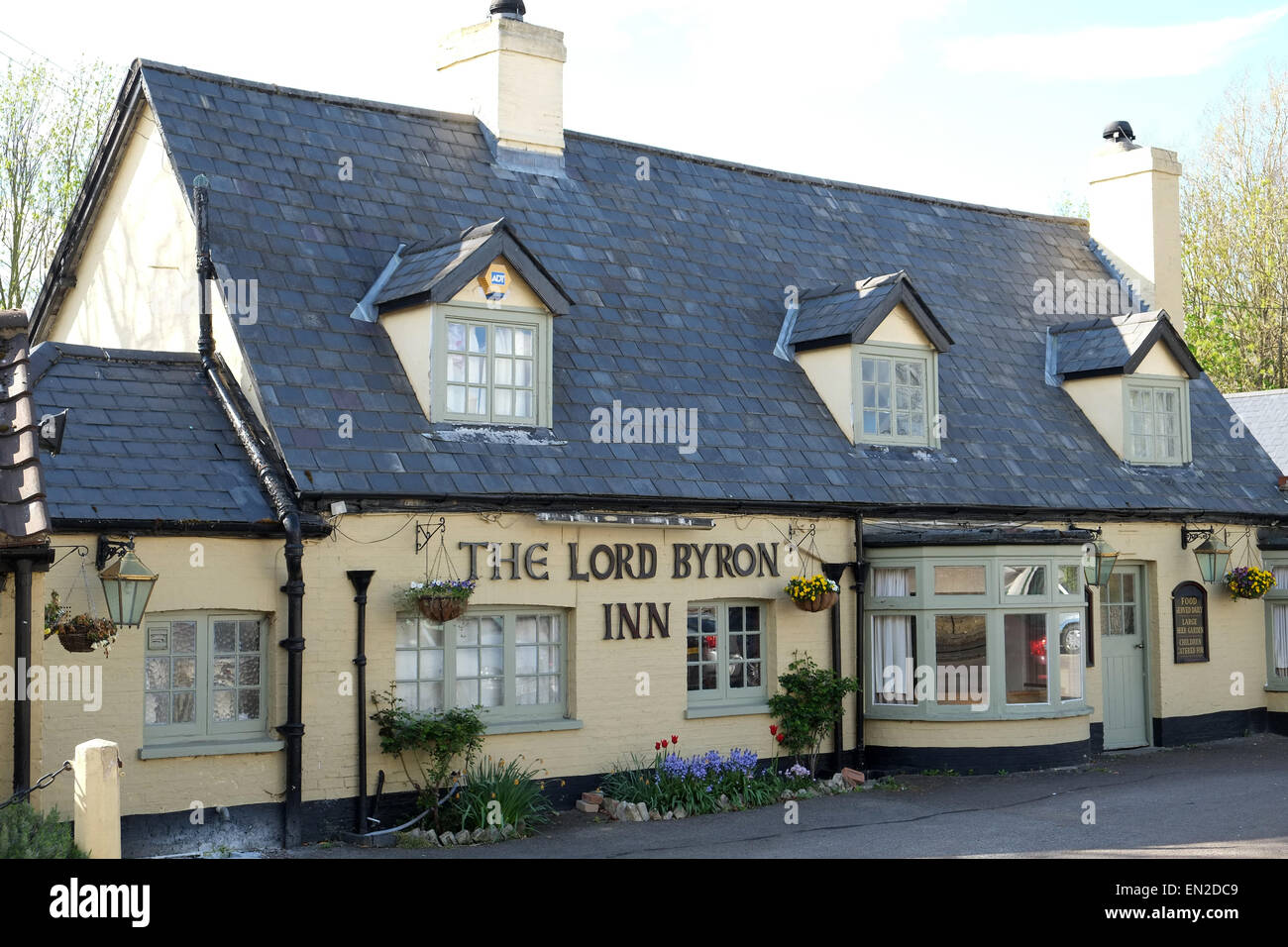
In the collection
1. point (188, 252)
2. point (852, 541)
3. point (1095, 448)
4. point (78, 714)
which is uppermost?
point (188, 252)

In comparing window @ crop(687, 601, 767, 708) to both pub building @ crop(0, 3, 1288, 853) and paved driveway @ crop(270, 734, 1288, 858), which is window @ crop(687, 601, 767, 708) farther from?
paved driveway @ crop(270, 734, 1288, 858)

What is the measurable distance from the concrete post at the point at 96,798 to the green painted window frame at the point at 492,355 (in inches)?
240

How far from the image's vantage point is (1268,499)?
2052 centimetres

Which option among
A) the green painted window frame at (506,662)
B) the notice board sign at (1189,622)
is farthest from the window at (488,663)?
the notice board sign at (1189,622)

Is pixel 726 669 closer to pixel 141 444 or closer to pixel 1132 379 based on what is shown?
pixel 141 444

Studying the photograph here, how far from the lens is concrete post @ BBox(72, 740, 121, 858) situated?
8383 millimetres

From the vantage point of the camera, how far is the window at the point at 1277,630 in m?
20.5

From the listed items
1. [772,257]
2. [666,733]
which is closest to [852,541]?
[666,733]

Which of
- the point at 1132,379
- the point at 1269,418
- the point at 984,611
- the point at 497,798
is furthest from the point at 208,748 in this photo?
the point at 1269,418

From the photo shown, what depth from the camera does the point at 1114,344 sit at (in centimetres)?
1981

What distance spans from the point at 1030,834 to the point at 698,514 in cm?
461

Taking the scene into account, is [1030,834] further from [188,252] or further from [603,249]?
[188,252]

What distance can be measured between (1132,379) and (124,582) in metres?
13.8

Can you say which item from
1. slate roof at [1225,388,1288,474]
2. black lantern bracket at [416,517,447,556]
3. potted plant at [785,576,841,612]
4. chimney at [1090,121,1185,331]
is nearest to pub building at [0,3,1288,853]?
black lantern bracket at [416,517,447,556]
